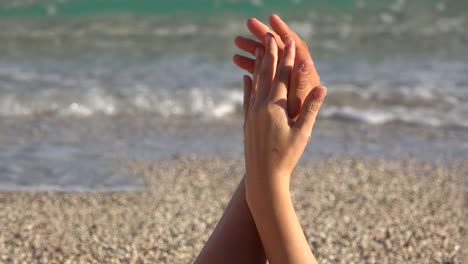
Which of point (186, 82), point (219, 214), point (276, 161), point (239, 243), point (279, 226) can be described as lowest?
point (186, 82)

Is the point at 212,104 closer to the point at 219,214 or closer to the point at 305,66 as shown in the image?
the point at 219,214

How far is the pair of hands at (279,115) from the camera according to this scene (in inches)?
91.1

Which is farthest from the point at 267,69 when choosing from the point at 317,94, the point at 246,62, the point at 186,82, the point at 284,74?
the point at 186,82

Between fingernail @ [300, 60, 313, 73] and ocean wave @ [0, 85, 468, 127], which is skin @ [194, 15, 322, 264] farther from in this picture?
ocean wave @ [0, 85, 468, 127]

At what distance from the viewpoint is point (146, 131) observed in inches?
282

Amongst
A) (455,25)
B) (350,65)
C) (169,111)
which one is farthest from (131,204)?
(455,25)

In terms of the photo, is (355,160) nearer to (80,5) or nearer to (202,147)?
(202,147)

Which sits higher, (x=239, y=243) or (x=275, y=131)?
(x=275, y=131)

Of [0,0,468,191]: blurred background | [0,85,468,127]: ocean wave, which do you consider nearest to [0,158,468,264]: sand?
[0,0,468,191]: blurred background

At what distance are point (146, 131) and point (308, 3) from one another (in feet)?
27.9

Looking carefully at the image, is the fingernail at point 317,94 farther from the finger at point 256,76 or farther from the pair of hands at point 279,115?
the finger at point 256,76

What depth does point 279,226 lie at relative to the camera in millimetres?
2312

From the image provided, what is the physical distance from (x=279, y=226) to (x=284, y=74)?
388 millimetres

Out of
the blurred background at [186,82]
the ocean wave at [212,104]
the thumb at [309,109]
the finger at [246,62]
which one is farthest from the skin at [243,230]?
the ocean wave at [212,104]
